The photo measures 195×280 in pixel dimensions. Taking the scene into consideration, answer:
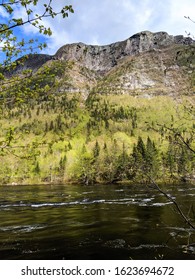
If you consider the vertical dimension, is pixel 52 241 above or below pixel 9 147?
below

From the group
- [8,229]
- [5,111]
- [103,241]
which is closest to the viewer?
[5,111]

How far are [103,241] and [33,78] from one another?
16.4 m

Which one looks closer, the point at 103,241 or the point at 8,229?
the point at 103,241
